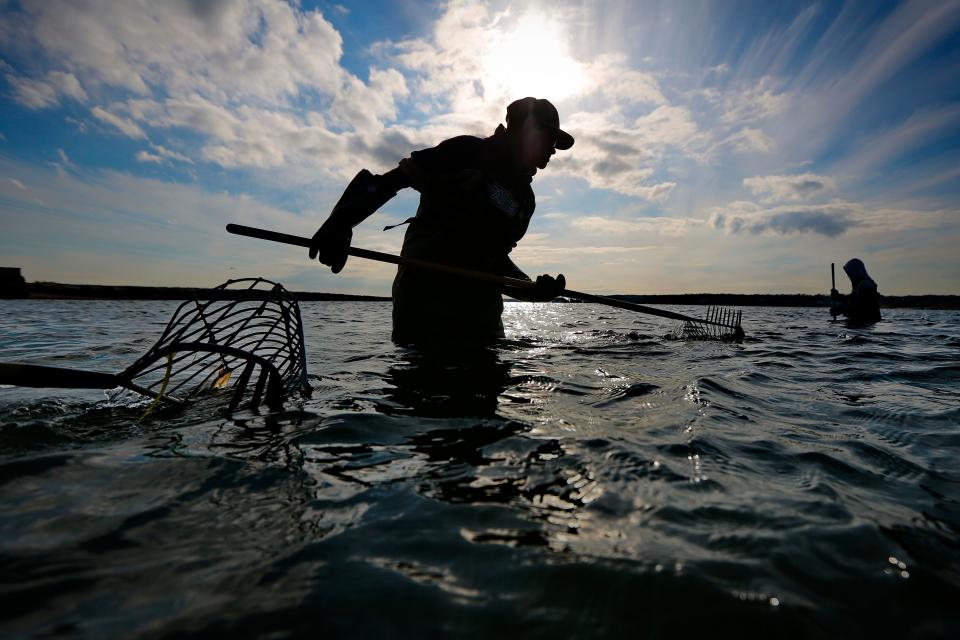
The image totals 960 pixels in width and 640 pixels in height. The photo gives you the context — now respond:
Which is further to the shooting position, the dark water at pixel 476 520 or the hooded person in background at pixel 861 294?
the hooded person in background at pixel 861 294

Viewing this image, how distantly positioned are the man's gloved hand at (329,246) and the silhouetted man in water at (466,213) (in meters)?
0.71

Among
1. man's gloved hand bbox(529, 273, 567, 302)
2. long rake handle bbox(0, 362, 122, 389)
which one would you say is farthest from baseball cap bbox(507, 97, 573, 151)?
long rake handle bbox(0, 362, 122, 389)

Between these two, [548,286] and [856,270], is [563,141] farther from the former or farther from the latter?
[856,270]

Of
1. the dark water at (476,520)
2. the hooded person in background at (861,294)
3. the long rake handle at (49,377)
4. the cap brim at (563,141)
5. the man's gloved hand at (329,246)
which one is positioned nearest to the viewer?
the dark water at (476,520)

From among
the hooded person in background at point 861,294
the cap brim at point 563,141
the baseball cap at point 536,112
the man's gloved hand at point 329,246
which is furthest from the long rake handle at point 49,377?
the hooded person in background at point 861,294

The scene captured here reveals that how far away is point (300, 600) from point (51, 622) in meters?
0.55

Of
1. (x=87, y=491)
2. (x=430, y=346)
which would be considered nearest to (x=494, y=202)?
(x=430, y=346)

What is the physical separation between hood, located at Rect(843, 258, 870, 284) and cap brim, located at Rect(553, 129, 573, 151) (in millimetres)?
15700

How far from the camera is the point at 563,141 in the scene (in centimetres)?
575

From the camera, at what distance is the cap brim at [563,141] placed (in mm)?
5668

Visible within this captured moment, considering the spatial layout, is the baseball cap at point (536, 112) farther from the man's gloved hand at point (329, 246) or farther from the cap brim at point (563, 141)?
the man's gloved hand at point (329, 246)

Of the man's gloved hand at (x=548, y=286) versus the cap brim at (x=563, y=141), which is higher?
the cap brim at (x=563, y=141)

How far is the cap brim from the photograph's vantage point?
18.6 ft

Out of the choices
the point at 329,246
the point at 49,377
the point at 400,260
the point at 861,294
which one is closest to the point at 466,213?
the point at 400,260
